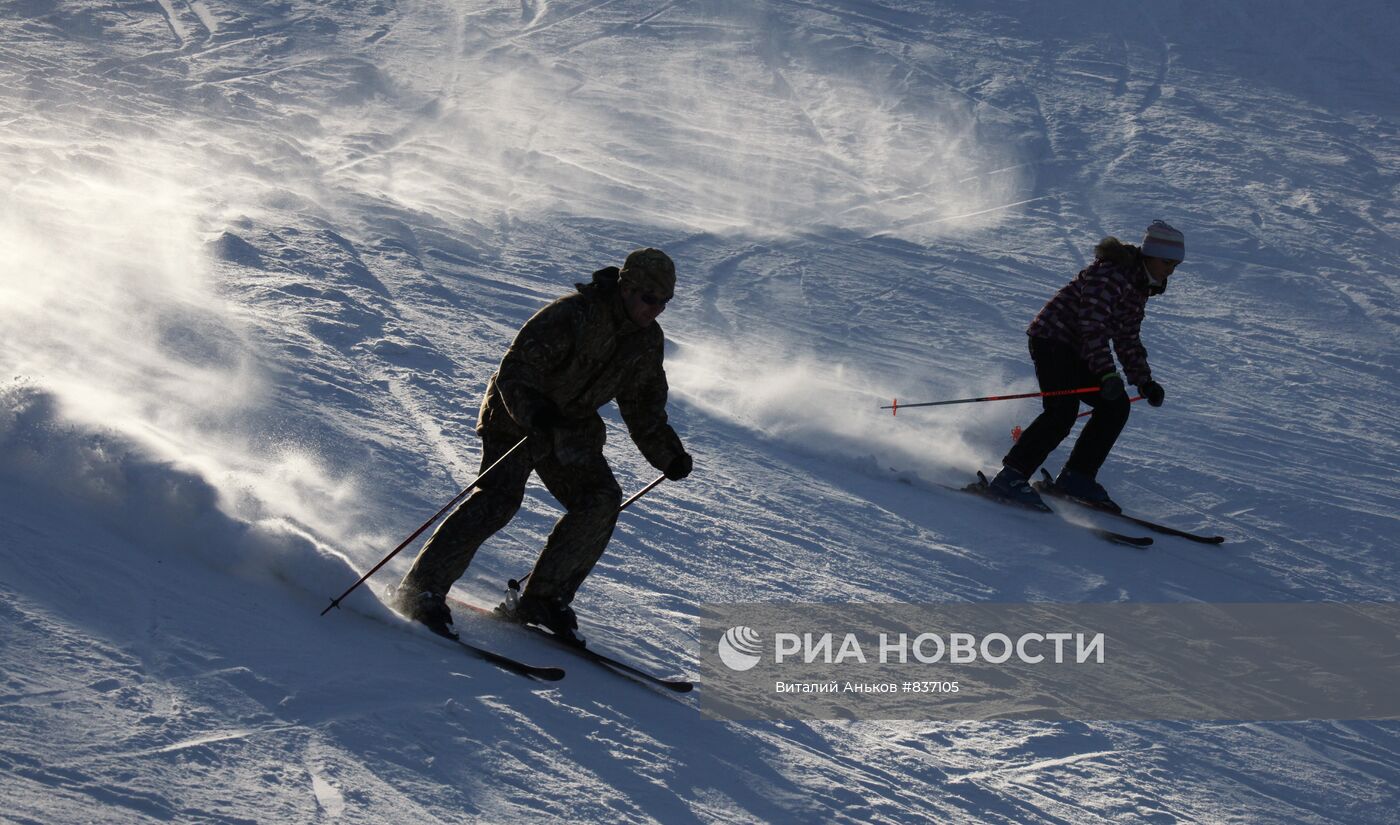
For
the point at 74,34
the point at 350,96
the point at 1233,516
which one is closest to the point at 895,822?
the point at 1233,516

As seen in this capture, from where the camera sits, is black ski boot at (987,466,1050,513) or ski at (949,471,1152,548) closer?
ski at (949,471,1152,548)

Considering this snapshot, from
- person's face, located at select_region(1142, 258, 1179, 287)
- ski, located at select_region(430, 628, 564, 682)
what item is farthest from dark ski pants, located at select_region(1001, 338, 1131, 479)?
ski, located at select_region(430, 628, 564, 682)

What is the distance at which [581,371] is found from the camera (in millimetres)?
4812

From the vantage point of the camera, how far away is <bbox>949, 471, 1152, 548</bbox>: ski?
302 inches

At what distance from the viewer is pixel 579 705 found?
451cm

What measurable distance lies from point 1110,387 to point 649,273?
155 inches

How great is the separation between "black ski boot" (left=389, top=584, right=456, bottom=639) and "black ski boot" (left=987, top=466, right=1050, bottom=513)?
162 inches

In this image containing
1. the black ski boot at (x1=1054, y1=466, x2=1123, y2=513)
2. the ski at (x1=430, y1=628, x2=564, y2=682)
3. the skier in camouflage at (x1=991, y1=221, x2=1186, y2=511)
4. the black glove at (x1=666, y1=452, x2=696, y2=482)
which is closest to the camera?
the ski at (x1=430, y1=628, x2=564, y2=682)

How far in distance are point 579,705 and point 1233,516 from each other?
5364mm

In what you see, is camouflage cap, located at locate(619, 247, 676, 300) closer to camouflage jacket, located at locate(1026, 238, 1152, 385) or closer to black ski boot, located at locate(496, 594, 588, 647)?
black ski boot, located at locate(496, 594, 588, 647)

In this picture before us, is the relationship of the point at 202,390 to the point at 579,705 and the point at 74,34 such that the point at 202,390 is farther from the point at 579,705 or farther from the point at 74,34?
the point at 74,34

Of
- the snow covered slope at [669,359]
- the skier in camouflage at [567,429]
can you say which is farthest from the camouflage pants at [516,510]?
the snow covered slope at [669,359]

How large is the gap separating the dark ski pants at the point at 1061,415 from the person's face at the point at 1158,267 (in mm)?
613

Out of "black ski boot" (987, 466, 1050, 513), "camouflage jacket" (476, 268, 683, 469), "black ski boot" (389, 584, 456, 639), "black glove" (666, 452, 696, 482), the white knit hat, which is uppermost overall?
the white knit hat
